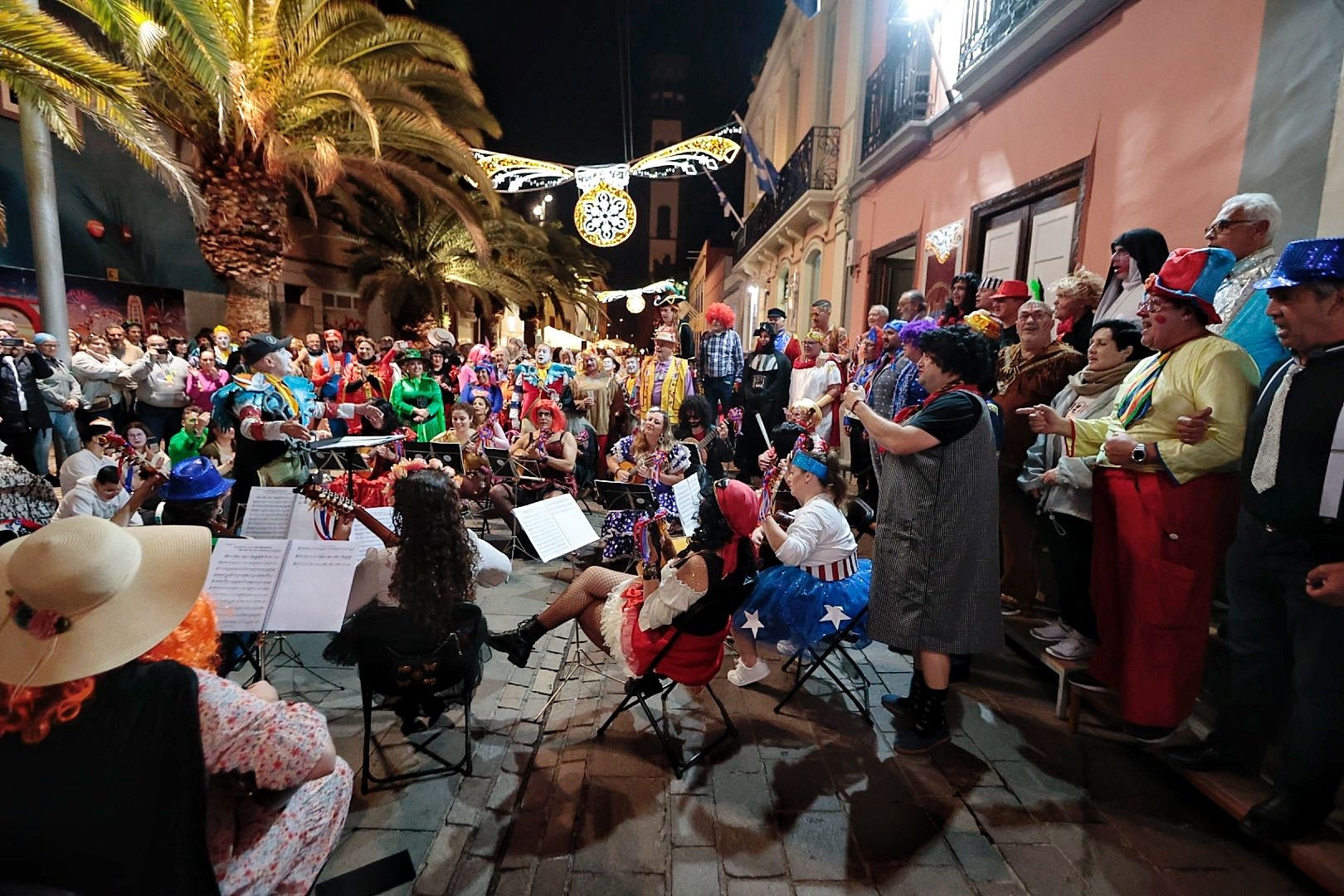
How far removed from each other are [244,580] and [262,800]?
4.64 ft

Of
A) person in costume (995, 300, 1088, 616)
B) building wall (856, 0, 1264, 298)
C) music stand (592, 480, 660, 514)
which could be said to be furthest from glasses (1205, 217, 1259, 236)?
music stand (592, 480, 660, 514)

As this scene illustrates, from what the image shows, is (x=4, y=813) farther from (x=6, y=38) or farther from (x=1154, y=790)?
(x=6, y=38)

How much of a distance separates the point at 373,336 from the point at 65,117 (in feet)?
42.0

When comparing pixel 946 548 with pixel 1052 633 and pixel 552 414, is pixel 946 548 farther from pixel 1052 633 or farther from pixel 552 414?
pixel 552 414

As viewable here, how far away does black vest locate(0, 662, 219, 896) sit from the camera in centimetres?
124

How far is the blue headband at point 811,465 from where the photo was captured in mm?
3387

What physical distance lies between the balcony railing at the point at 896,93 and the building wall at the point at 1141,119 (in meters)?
1.71

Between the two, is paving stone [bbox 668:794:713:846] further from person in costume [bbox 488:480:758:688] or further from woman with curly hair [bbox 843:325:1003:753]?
woman with curly hair [bbox 843:325:1003:753]

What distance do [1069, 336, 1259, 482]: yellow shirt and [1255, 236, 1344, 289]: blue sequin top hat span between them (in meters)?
0.46

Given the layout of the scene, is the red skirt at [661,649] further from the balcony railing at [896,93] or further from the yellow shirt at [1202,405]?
the balcony railing at [896,93]

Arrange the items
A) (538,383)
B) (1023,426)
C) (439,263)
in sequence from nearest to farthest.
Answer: (1023,426) → (538,383) → (439,263)

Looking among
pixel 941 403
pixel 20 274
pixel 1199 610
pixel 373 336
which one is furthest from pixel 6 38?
pixel 373 336

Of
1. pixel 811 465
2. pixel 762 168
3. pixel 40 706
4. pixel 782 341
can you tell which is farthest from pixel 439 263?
pixel 40 706

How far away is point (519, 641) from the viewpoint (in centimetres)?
333
